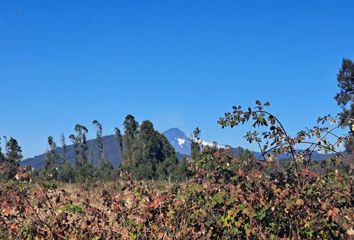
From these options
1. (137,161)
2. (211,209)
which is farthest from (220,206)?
(137,161)

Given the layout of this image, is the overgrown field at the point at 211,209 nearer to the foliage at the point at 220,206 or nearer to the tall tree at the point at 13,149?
the foliage at the point at 220,206

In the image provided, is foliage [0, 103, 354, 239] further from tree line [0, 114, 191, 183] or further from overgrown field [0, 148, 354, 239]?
tree line [0, 114, 191, 183]

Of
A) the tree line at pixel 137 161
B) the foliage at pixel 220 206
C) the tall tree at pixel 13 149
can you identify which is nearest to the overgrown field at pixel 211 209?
the foliage at pixel 220 206

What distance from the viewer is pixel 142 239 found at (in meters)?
4.75

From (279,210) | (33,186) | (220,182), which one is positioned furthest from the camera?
(33,186)

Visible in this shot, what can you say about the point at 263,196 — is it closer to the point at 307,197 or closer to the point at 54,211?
the point at 307,197

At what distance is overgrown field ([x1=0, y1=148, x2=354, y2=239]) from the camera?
180 inches

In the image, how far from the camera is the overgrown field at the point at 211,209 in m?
4.57

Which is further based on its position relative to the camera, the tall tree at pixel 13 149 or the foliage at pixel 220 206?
the tall tree at pixel 13 149

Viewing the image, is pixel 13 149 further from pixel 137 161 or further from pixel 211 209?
pixel 211 209

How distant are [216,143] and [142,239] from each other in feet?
4.30

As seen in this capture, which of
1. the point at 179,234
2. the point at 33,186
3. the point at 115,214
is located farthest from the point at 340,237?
the point at 33,186

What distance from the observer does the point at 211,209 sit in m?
4.68

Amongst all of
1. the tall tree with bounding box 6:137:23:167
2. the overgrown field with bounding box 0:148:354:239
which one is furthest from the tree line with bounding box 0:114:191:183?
the overgrown field with bounding box 0:148:354:239
